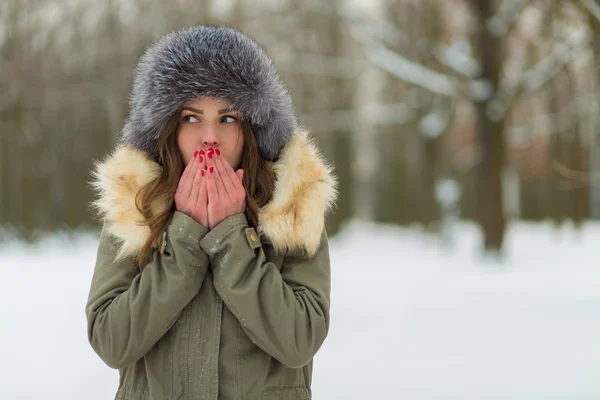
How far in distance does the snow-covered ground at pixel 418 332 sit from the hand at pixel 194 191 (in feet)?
10.8

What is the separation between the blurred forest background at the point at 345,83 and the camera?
12.5m

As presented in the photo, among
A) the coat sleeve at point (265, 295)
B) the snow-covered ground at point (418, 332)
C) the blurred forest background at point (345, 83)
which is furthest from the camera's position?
the blurred forest background at point (345, 83)

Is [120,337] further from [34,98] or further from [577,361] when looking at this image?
[34,98]

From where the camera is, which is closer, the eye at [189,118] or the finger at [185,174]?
the finger at [185,174]

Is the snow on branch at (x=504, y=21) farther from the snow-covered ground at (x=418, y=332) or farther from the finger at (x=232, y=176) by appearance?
the finger at (x=232, y=176)

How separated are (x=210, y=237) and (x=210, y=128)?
1.03 ft

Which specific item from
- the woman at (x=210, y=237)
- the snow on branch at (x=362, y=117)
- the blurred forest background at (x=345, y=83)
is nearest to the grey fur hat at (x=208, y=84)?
the woman at (x=210, y=237)

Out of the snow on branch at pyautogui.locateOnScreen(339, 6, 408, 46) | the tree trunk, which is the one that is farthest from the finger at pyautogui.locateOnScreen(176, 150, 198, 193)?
the snow on branch at pyautogui.locateOnScreen(339, 6, 408, 46)

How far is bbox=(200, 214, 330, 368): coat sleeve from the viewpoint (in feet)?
5.34

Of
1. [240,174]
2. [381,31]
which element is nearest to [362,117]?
[381,31]

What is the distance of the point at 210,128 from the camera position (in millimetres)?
1804

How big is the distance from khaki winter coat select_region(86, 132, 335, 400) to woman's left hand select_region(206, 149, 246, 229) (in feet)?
0.10

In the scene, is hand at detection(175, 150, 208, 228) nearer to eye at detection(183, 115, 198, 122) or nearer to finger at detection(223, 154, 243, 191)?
finger at detection(223, 154, 243, 191)

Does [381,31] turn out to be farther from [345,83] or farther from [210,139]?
[210,139]
